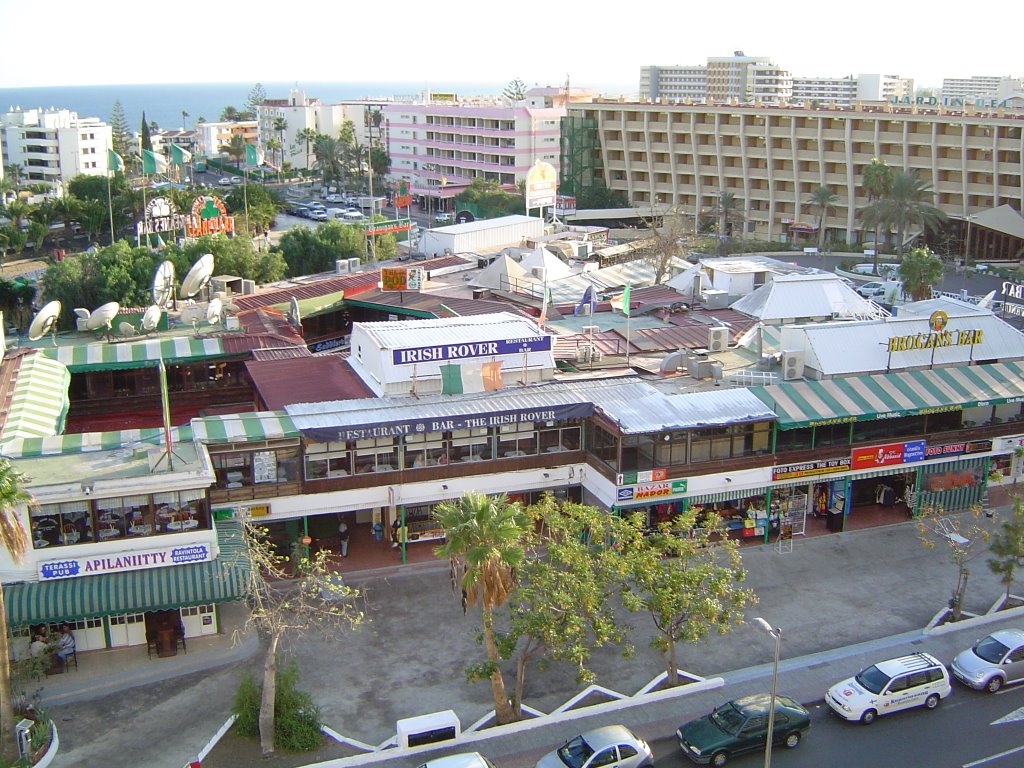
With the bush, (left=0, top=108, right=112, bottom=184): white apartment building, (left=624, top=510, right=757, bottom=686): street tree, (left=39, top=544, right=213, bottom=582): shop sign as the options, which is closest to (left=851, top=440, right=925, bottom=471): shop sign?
(left=624, top=510, right=757, bottom=686): street tree

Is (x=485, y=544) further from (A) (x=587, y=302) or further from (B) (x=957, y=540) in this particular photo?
(A) (x=587, y=302)

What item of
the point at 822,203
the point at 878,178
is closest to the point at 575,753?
the point at 878,178

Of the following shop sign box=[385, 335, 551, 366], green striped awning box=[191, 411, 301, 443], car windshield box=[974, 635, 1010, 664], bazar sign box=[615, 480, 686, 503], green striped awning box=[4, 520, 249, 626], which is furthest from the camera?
shop sign box=[385, 335, 551, 366]

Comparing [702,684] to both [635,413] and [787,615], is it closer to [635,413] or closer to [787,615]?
[787,615]

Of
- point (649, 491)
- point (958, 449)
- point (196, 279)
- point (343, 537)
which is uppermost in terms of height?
point (196, 279)

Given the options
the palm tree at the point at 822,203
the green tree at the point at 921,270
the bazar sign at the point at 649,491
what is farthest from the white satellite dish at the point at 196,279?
the palm tree at the point at 822,203

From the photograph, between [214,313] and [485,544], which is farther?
[214,313]

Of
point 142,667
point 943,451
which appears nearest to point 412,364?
point 142,667

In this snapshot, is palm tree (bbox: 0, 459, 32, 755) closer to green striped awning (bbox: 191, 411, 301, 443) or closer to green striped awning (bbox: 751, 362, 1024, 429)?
green striped awning (bbox: 191, 411, 301, 443)
